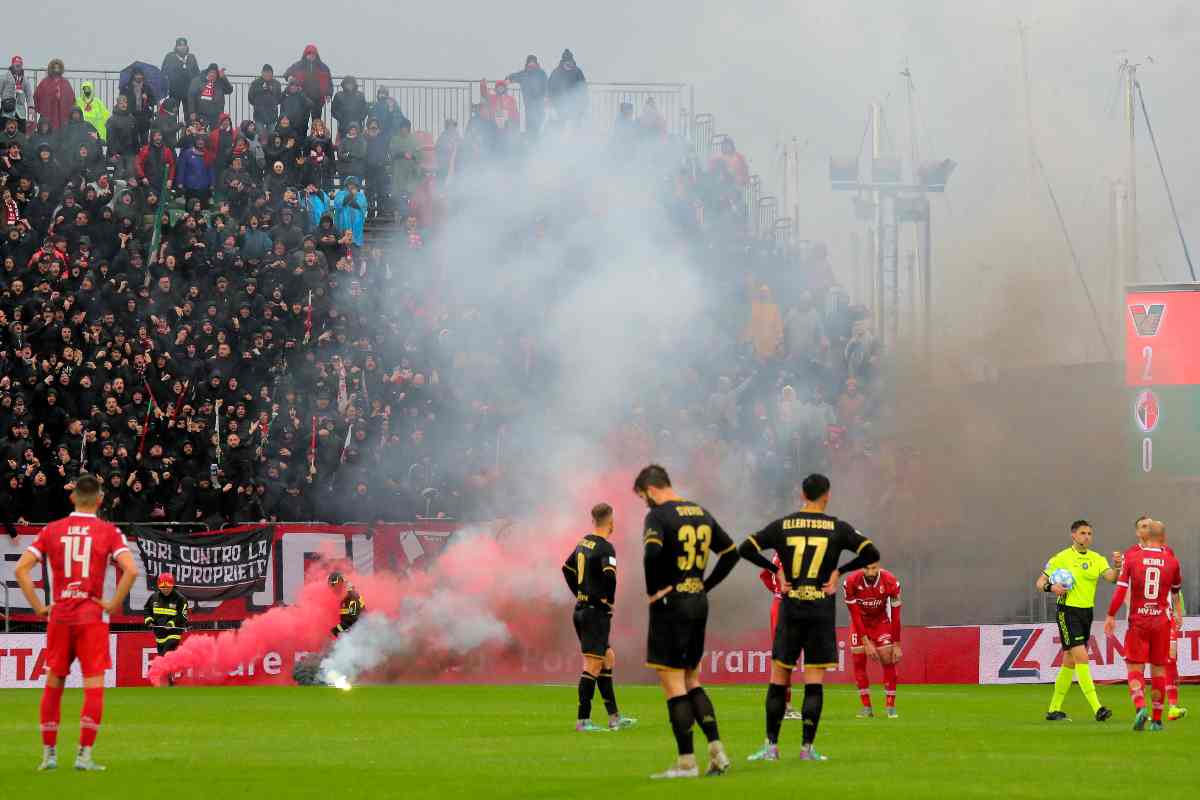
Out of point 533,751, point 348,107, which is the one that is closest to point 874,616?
point 533,751

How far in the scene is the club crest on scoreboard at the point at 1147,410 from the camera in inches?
1142

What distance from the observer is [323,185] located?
3231 cm

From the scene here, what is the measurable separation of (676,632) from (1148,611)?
25.4ft

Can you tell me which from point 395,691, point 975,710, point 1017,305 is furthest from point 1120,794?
point 1017,305

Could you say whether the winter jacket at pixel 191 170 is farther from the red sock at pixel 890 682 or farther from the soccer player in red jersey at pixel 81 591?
the soccer player in red jersey at pixel 81 591

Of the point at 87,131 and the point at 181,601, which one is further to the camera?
the point at 87,131

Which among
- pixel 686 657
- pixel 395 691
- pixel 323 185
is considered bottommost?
pixel 395 691

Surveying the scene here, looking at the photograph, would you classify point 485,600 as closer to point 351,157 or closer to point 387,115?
point 351,157

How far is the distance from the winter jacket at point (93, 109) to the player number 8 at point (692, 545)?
22.4 m

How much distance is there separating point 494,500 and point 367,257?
530 centimetres

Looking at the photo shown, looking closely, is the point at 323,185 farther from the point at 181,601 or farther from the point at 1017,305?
the point at 1017,305

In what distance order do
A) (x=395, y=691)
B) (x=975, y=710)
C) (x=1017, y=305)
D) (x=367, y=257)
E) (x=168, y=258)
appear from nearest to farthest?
(x=975, y=710), (x=395, y=691), (x=168, y=258), (x=367, y=257), (x=1017, y=305)

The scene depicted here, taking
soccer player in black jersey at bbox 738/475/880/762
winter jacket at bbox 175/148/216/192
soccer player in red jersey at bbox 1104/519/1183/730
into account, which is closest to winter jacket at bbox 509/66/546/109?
winter jacket at bbox 175/148/216/192

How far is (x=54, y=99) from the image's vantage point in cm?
3155
